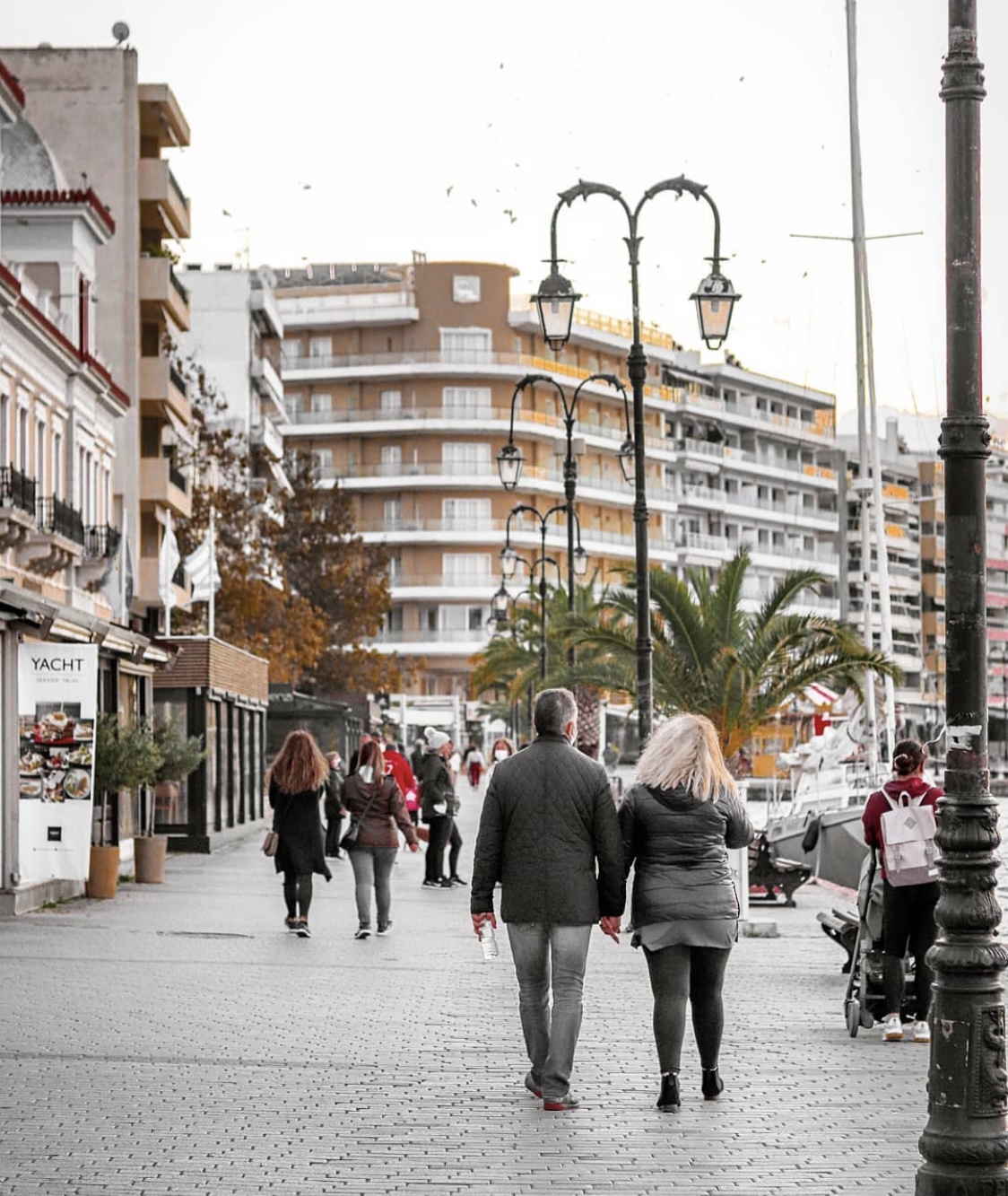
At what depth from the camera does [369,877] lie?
21.9 metres

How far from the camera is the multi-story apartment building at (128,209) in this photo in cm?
4997

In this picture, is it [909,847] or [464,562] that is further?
[464,562]

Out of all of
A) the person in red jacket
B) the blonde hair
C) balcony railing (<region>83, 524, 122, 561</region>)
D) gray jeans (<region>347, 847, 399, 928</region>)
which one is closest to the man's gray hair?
the blonde hair

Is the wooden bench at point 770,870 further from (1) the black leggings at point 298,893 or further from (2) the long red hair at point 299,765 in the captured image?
(2) the long red hair at point 299,765

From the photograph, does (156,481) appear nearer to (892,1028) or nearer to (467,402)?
(892,1028)

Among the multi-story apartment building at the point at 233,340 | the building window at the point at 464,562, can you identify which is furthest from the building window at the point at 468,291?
the multi-story apartment building at the point at 233,340

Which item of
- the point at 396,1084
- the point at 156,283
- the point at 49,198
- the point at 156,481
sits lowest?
the point at 396,1084

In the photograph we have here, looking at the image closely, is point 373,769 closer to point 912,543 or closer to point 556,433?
point 556,433

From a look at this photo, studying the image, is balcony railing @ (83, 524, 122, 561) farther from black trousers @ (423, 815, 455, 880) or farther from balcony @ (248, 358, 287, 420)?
balcony @ (248, 358, 287, 420)

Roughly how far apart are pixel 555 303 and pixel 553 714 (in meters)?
13.0

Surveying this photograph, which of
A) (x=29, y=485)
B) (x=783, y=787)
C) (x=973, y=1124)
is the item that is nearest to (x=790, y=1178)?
(x=973, y=1124)

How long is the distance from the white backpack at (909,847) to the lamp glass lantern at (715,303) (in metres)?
9.41

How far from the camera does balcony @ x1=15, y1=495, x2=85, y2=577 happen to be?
31.1 metres

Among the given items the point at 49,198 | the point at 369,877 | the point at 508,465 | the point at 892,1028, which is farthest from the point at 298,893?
the point at 49,198
